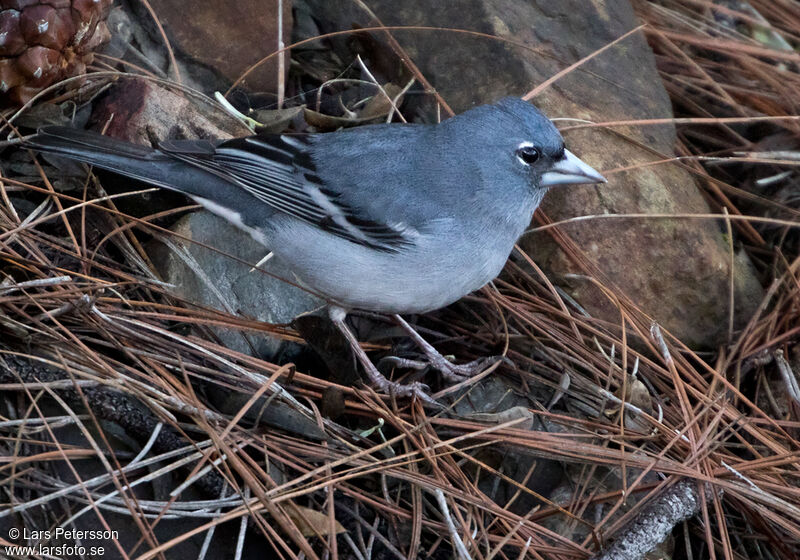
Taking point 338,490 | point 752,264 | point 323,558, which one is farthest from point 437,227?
point 752,264

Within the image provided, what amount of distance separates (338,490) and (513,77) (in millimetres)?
2461

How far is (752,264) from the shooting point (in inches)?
181

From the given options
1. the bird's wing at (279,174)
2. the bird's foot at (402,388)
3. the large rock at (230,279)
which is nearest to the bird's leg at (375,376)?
the bird's foot at (402,388)

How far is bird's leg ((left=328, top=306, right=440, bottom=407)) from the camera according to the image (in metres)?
3.58

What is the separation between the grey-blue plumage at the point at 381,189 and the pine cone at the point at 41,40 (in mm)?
329

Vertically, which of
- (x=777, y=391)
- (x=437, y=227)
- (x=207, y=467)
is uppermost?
(x=437, y=227)

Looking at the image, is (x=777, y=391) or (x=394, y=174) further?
(x=777, y=391)

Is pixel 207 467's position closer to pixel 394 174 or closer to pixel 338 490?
pixel 338 490

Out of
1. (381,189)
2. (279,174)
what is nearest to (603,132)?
(381,189)

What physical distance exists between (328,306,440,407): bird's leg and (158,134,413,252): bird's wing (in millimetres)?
431

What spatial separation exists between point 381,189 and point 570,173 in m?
0.88

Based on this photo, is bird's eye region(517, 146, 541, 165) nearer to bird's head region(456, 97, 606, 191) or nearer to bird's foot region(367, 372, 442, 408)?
bird's head region(456, 97, 606, 191)

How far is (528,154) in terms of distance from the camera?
3.71 m

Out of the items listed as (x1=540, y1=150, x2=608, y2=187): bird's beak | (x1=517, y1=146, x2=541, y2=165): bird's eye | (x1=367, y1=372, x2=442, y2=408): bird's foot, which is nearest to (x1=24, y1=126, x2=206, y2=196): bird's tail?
(x1=367, y1=372, x2=442, y2=408): bird's foot
